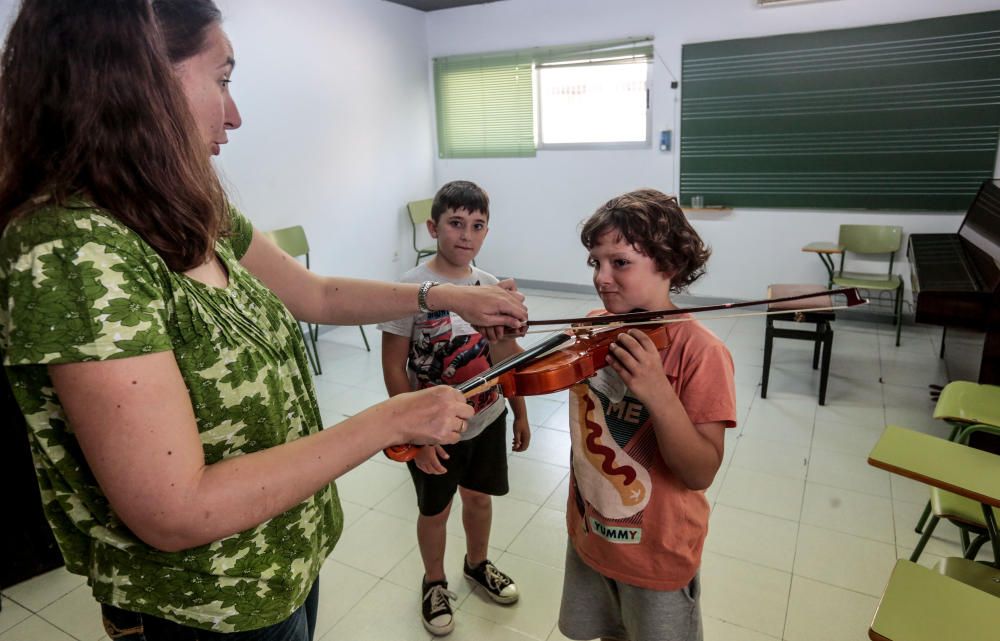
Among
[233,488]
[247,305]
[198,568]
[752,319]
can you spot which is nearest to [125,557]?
[198,568]

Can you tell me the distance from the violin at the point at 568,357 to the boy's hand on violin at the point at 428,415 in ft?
0.55

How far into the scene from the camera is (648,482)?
121cm

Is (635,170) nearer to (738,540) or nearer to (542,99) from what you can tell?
(542,99)

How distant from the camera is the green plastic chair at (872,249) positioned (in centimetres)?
425

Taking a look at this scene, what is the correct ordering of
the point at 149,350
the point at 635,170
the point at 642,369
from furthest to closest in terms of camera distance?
the point at 635,170 → the point at 642,369 → the point at 149,350

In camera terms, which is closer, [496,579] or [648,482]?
[648,482]

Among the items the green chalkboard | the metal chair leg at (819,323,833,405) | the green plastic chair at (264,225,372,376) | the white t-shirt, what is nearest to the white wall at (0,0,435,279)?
the green plastic chair at (264,225,372,376)

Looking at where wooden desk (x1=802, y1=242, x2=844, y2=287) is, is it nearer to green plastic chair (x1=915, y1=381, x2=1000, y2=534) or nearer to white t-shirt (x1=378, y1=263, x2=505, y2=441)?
green plastic chair (x1=915, y1=381, x2=1000, y2=534)

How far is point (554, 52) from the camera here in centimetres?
547

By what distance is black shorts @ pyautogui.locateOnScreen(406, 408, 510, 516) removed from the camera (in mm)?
1762

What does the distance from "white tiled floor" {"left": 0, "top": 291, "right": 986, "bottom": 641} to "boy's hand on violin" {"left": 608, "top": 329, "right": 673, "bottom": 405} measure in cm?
116

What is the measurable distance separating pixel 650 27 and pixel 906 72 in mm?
1944

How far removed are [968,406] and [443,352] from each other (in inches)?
67.4

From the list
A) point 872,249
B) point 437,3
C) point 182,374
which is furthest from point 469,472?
point 437,3
